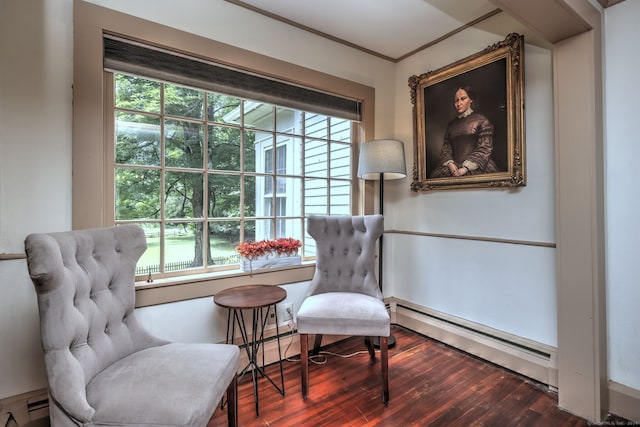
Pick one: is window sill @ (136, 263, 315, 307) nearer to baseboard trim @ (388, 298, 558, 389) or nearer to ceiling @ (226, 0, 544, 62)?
baseboard trim @ (388, 298, 558, 389)

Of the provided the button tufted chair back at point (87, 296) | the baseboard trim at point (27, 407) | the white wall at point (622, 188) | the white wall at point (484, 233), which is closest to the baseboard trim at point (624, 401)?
the white wall at point (622, 188)

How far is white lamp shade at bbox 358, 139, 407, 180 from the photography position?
2.31 meters

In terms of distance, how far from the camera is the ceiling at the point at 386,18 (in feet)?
6.73

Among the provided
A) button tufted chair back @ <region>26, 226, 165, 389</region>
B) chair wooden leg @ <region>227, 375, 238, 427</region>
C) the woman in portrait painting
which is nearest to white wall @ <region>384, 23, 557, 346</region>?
the woman in portrait painting

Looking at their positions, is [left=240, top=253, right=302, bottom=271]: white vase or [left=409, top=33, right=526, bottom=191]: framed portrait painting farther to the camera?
[left=240, top=253, right=302, bottom=271]: white vase

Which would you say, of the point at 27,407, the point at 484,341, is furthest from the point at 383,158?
the point at 27,407

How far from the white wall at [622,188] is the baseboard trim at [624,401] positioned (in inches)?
1.3

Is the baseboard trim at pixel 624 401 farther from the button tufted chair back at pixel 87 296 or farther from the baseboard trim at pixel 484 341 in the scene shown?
the button tufted chair back at pixel 87 296

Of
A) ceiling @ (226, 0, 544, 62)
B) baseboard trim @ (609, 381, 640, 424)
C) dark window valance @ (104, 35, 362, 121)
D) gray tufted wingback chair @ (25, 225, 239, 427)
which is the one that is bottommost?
baseboard trim @ (609, 381, 640, 424)

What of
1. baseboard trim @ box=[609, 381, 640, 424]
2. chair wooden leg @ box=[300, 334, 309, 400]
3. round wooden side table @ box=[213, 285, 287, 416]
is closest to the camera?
baseboard trim @ box=[609, 381, 640, 424]

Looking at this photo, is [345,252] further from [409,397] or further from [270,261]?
[409,397]

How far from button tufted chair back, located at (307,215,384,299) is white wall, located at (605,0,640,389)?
134 cm

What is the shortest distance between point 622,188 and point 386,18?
1.91 meters

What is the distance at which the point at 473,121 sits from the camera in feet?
7.31
